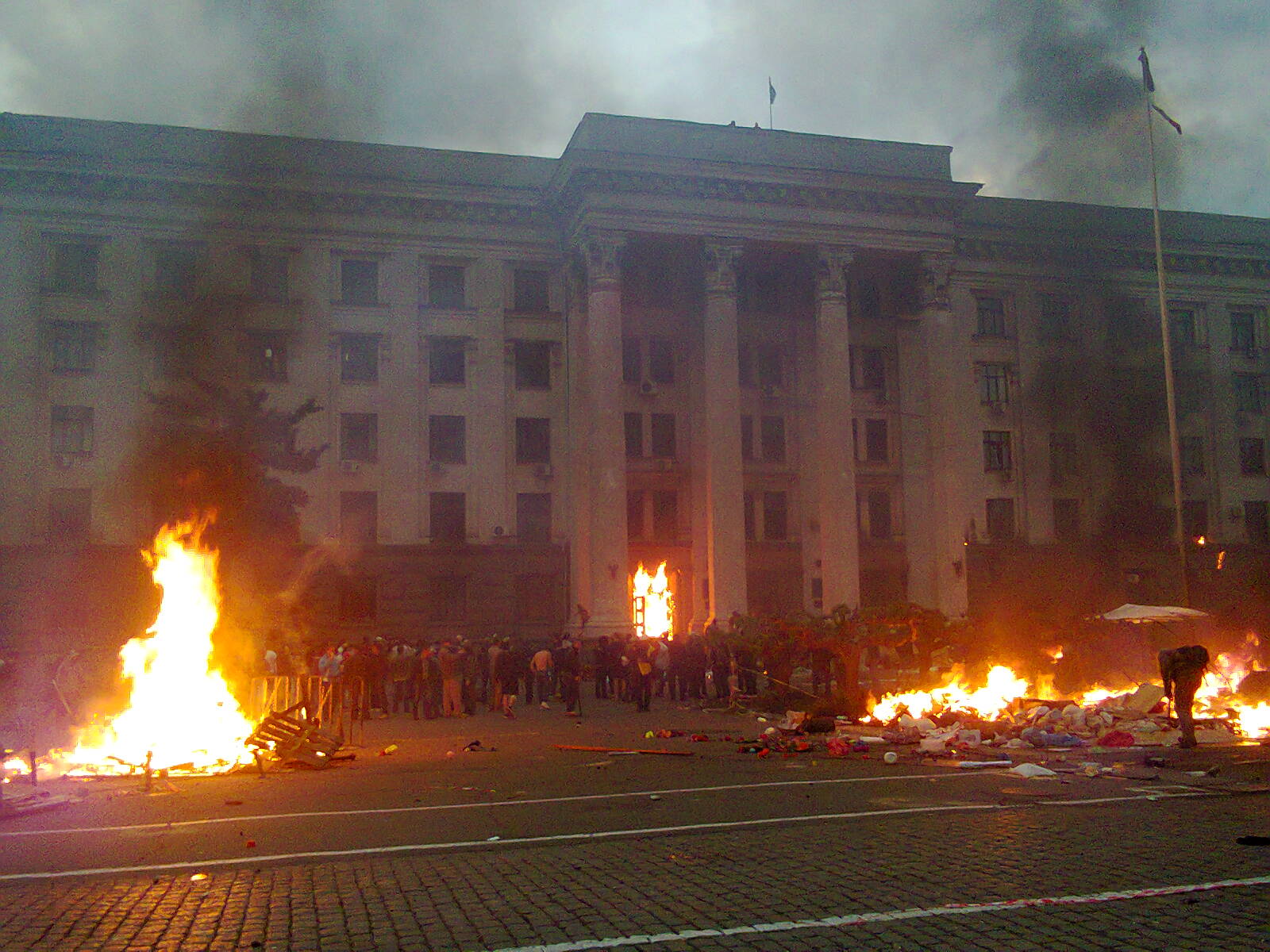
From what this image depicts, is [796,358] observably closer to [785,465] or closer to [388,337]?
[785,465]

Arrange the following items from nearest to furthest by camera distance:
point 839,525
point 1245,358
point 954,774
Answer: point 954,774
point 839,525
point 1245,358

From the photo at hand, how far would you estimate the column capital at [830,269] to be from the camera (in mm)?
39062

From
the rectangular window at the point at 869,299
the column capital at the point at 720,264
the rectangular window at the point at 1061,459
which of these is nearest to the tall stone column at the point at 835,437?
the column capital at the point at 720,264

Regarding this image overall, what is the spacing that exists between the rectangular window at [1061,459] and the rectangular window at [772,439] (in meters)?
11.8

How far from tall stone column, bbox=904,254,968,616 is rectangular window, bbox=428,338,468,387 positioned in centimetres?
1785

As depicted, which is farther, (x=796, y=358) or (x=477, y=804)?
(x=796, y=358)

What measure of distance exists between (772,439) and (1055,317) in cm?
1342

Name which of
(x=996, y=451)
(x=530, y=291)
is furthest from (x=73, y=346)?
(x=996, y=451)

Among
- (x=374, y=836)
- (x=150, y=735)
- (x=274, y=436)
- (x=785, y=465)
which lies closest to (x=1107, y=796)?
(x=374, y=836)

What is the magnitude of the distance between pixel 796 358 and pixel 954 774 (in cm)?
3141

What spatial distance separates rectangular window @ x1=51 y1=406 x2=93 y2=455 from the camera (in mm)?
36938

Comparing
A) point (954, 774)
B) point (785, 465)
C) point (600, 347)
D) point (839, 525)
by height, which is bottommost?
point (954, 774)

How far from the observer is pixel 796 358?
43.1 meters

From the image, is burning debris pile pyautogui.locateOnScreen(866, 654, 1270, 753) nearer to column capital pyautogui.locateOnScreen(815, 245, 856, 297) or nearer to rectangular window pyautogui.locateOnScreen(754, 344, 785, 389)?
column capital pyautogui.locateOnScreen(815, 245, 856, 297)
